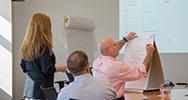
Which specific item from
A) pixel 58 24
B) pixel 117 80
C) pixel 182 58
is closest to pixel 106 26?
pixel 58 24

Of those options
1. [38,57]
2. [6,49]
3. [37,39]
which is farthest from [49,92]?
[6,49]

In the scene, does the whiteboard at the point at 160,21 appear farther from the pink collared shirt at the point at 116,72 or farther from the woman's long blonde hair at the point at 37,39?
the woman's long blonde hair at the point at 37,39

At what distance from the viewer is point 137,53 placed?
3.20 meters

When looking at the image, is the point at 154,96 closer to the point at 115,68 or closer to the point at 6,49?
the point at 115,68

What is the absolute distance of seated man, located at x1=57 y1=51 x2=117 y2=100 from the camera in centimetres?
229

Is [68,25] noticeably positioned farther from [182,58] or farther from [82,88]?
[182,58]

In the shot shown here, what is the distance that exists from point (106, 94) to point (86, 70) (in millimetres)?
210

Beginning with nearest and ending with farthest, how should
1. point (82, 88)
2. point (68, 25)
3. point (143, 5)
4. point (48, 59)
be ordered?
point (82, 88)
point (48, 59)
point (68, 25)
point (143, 5)

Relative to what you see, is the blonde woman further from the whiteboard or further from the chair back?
the whiteboard

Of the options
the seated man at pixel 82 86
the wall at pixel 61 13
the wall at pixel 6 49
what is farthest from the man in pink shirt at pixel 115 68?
the wall at pixel 61 13

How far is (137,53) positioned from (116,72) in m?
0.40

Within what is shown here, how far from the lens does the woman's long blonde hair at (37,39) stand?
9.52 ft

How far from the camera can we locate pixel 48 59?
2879mm

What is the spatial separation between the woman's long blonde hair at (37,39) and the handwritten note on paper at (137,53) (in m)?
0.78
